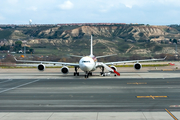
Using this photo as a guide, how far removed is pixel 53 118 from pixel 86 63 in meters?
25.7

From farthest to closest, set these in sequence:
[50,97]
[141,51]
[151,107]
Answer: [141,51] < [50,97] < [151,107]

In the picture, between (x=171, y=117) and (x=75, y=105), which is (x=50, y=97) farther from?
(x=171, y=117)

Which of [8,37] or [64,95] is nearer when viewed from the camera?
[64,95]

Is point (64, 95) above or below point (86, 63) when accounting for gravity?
below

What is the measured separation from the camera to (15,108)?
20.2 m

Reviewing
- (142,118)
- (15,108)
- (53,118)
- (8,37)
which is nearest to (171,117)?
(142,118)

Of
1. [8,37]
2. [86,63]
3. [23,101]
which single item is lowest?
[23,101]

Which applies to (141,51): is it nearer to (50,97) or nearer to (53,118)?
(50,97)

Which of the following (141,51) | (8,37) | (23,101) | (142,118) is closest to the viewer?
(142,118)

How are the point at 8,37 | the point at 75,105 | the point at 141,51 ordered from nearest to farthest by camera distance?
1. the point at 75,105
2. the point at 141,51
3. the point at 8,37

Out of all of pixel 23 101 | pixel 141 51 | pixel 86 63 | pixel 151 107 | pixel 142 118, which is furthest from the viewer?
pixel 141 51

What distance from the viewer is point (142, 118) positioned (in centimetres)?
1648

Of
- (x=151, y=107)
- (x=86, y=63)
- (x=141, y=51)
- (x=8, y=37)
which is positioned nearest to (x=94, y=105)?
(x=151, y=107)

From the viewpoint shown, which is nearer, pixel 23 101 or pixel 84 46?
pixel 23 101
